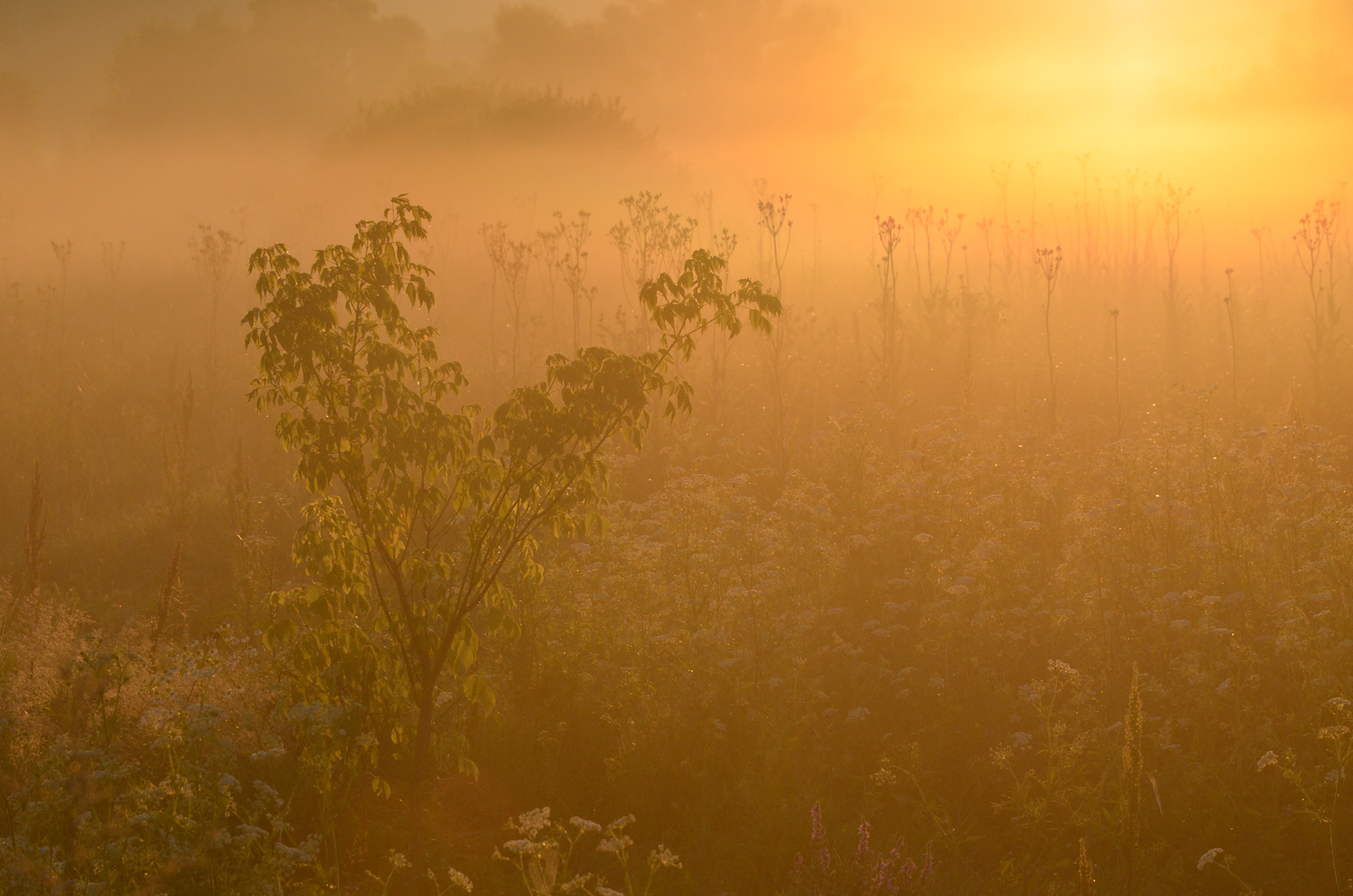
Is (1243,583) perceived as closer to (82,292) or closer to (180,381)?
(180,381)

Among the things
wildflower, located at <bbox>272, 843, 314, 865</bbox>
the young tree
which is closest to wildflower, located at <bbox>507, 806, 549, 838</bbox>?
the young tree

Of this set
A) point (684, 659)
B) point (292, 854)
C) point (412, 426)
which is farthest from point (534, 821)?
point (684, 659)

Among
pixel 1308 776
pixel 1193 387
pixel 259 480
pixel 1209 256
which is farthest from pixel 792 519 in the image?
pixel 1209 256

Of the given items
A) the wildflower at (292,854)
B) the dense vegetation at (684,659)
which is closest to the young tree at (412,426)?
the dense vegetation at (684,659)

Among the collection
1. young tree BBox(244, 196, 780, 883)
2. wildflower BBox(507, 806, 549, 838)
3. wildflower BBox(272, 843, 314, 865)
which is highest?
young tree BBox(244, 196, 780, 883)

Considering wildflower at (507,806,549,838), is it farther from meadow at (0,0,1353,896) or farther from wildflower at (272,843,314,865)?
wildflower at (272,843,314,865)

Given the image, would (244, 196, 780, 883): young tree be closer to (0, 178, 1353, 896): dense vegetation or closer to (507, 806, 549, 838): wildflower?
(0, 178, 1353, 896): dense vegetation

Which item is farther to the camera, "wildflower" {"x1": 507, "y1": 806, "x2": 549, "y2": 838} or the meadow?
the meadow

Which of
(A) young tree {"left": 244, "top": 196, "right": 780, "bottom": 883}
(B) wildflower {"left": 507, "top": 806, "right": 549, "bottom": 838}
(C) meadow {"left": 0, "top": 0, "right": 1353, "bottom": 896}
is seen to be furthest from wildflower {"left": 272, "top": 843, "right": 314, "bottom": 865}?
(B) wildflower {"left": 507, "top": 806, "right": 549, "bottom": 838}

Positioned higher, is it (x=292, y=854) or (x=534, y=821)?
(x=534, y=821)

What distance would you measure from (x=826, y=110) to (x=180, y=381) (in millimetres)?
28633

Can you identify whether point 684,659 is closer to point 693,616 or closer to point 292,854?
point 693,616

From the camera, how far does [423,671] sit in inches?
211

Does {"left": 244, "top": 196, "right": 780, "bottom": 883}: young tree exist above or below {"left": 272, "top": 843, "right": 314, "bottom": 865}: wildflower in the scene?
above
